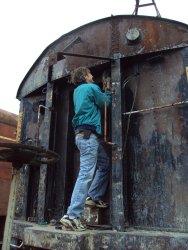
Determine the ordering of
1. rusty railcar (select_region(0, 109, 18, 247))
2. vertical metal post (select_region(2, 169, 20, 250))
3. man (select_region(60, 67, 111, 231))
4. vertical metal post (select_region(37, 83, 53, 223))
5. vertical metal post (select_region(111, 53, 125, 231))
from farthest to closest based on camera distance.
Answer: rusty railcar (select_region(0, 109, 18, 247))
vertical metal post (select_region(37, 83, 53, 223))
vertical metal post (select_region(111, 53, 125, 231))
man (select_region(60, 67, 111, 231))
vertical metal post (select_region(2, 169, 20, 250))

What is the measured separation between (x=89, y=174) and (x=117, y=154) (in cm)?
49

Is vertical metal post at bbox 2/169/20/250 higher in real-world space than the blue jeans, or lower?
lower

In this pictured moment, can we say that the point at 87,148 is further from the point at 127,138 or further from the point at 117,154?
the point at 127,138

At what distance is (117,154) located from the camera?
146 inches

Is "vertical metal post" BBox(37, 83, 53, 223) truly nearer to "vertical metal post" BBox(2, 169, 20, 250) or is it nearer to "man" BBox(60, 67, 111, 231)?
"man" BBox(60, 67, 111, 231)

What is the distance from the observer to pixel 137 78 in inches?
162

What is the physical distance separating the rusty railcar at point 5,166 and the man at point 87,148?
2413 millimetres

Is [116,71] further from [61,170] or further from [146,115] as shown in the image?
[61,170]

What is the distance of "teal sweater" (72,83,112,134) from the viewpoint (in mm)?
3691

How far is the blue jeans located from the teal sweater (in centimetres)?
19

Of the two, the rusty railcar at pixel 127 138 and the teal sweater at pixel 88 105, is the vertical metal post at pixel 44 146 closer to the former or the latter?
the rusty railcar at pixel 127 138

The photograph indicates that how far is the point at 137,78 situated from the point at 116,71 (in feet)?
1.02

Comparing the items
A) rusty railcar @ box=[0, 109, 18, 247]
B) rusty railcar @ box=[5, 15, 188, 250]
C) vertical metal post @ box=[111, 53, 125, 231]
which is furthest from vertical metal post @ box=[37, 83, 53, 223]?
rusty railcar @ box=[0, 109, 18, 247]

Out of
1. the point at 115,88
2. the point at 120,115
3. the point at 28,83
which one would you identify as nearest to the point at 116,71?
the point at 115,88
